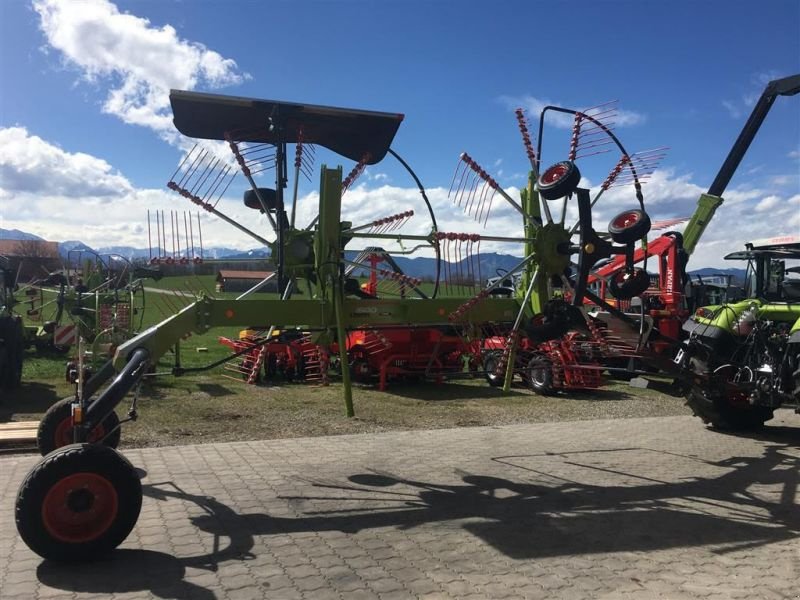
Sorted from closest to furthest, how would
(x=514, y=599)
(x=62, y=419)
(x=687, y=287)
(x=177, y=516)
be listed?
(x=514, y=599) → (x=177, y=516) → (x=62, y=419) → (x=687, y=287)

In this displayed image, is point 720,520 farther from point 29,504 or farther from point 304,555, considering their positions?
point 29,504

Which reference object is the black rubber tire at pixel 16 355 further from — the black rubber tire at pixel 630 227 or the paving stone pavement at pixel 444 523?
the black rubber tire at pixel 630 227

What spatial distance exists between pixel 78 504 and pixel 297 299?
237 centimetres

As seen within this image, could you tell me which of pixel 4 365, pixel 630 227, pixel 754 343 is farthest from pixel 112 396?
pixel 4 365

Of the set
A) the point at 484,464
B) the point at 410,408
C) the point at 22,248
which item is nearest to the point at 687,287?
the point at 410,408

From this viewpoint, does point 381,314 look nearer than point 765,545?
No

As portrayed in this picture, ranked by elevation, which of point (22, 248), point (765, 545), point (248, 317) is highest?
point (22, 248)

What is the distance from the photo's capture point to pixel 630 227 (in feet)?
18.2

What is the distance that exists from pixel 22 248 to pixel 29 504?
4796cm

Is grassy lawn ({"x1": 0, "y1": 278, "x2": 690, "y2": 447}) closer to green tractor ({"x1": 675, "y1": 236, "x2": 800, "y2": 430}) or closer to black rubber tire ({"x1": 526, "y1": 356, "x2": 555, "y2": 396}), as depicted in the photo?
black rubber tire ({"x1": 526, "y1": 356, "x2": 555, "y2": 396})

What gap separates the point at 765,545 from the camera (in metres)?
4.80

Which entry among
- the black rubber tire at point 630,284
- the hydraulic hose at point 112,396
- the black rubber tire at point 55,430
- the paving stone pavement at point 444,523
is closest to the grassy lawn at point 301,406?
the paving stone pavement at point 444,523

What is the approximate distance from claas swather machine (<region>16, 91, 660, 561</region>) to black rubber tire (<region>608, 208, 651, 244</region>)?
25mm

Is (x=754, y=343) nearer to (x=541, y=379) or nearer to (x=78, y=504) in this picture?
(x=541, y=379)
